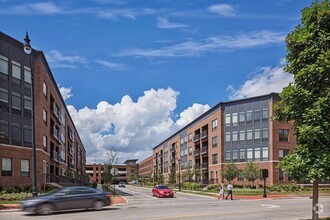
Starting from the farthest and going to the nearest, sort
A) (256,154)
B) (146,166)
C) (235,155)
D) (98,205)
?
(146,166), (235,155), (256,154), (98,205)

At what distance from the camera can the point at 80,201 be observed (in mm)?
21234

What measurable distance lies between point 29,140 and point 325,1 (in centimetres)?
3481

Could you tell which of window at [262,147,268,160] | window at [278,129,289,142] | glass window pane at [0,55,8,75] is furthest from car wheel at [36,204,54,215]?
window at [278,129,289,142]

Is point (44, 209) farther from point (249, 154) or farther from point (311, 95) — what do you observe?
point (249, 154)

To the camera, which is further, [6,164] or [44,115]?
[44,115]

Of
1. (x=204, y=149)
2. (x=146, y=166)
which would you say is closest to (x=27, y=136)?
(x=204, y=149)

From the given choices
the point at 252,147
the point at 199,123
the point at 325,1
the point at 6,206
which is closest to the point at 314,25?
the point at 325,1

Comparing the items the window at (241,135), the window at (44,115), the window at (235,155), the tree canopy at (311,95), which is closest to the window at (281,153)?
the window at (241,135)

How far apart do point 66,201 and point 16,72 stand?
859 inches

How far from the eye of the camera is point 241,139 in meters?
68.3

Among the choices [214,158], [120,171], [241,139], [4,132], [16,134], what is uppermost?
[4,132]

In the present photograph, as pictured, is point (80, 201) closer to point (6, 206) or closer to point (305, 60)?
point (6, 206)

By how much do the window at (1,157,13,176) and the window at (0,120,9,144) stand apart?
1704 mm

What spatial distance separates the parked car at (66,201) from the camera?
20000mm
